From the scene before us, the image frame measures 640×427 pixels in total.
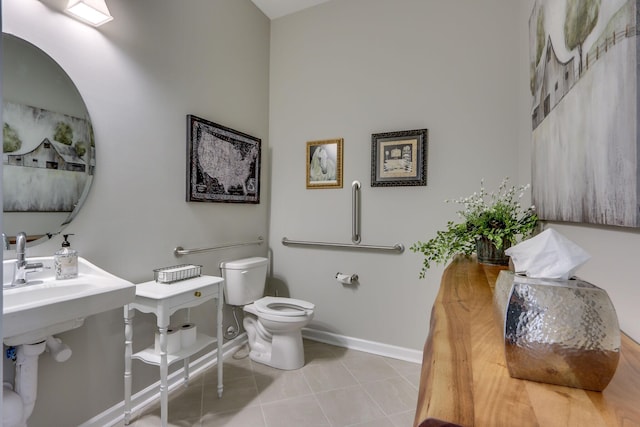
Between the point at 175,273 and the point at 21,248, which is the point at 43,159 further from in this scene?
the point at 175,273

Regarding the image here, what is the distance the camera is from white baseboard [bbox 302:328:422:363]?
7.58ft

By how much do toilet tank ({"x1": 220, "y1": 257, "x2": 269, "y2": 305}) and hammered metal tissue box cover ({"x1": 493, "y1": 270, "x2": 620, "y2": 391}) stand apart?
201cm

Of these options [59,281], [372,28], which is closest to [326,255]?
[59,281]

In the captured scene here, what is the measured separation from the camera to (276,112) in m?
2.79

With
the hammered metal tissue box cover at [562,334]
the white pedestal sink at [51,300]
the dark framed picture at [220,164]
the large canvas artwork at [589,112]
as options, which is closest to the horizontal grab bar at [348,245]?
the dark framed picture at [220,164]

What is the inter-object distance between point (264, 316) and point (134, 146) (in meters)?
1.39

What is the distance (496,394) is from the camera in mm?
437

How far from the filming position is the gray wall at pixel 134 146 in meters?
1.39

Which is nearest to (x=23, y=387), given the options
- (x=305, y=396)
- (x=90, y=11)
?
(x=305, y=396)

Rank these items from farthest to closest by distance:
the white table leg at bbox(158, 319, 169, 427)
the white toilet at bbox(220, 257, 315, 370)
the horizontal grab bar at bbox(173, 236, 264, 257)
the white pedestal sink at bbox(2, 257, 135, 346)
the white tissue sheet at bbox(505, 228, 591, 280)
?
the white toilet at bbox(220, 257, 315, 370)
the horizontal grab bar at bbox(173, 236, 264, 257)
the white table leg at bbox(158, 319, 169, 427)
the white pedestal sink at bbox(2, 257, 135, 346)
the white tissue sheet at bbox(505, 228, 591, 280)

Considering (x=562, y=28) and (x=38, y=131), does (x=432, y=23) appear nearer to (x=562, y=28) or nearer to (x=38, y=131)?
(x=562, y=28)

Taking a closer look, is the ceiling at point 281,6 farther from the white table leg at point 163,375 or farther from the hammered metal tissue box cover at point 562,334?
the hammered metal tissue box cover at point 562,334

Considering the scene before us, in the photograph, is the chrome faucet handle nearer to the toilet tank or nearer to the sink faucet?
the sink faucet

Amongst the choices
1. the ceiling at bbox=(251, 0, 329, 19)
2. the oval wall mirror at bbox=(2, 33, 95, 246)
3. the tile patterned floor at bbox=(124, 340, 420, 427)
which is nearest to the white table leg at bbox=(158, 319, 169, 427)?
the tile patterned floor at bbox=(124, 340, 420, 427)
